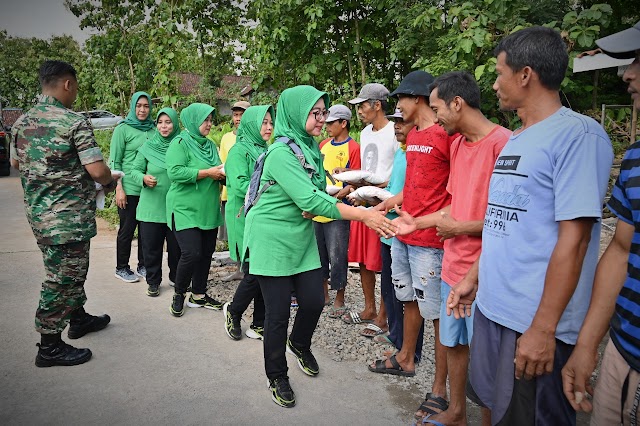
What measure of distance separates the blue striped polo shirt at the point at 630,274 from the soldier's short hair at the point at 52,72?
11.6 feet

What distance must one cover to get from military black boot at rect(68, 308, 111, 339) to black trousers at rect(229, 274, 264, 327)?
118cm

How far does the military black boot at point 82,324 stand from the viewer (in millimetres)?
3916

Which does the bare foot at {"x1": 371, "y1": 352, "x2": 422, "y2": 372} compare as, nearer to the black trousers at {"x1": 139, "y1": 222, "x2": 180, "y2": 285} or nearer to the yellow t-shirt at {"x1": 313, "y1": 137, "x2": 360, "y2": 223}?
the yellow t-shirt at {"x1": 313, "y1": 137, "x2": 360, "y2": 223}

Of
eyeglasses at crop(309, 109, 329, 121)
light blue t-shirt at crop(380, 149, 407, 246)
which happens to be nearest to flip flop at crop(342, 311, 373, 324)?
light blue t-shirt at crop(380, 149, 407, 246)

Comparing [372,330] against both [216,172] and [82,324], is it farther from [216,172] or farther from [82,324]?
[82,324]

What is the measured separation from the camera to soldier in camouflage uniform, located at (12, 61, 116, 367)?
130 inches

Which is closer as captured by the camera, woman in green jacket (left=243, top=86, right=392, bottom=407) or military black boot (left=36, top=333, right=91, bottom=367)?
woman in green jacket (left=243, top=86, right=392, bottom=407)

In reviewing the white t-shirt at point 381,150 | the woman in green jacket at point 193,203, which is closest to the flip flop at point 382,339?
the white t-shirt at point 381,150

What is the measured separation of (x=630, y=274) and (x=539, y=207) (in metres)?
0.35

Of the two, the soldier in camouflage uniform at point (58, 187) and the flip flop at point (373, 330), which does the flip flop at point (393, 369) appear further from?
the soldier in camouflage uniform at point (58, 187)

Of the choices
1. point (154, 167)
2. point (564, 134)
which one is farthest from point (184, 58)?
point (564, 134)

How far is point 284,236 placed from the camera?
9.61 ft

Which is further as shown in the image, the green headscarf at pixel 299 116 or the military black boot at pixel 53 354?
the military black boot at pixel 53 354

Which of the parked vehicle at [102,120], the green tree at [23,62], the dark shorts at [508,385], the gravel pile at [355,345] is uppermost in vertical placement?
the green tree at [23,62]
